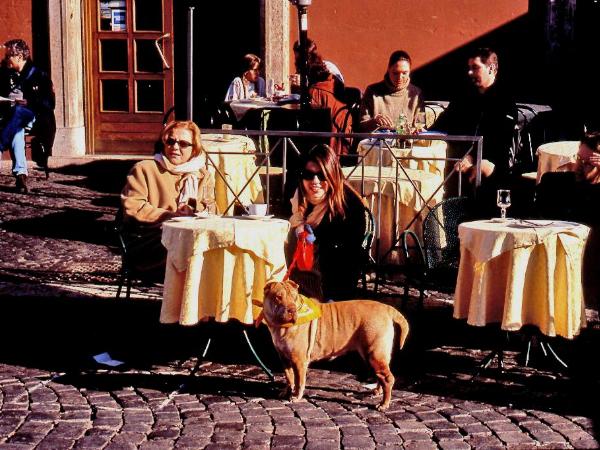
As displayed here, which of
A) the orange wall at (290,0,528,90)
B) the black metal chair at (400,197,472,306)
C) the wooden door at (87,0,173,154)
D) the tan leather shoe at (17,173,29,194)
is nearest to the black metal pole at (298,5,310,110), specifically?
the black metal chair at (400,197,472,306)

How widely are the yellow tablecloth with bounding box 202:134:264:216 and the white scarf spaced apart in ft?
7.47

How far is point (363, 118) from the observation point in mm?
10664

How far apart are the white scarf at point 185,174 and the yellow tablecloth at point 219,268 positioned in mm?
932

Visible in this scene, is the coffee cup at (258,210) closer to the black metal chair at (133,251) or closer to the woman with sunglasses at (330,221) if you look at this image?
the woman with sunglasses at (330,221)

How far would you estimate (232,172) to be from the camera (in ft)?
32.7

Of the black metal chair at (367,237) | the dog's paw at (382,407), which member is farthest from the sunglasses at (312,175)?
the dog's paw at (382,407)

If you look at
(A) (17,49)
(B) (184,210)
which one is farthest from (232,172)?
(A) (17,49)

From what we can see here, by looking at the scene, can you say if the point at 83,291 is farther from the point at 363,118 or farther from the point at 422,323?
the point at 363,118

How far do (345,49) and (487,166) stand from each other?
508cm

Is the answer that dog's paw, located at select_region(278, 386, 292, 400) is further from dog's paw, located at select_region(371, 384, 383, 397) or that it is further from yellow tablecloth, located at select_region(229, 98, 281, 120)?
yellow tablecloth, located at select_region(229, 98, 281, 120)

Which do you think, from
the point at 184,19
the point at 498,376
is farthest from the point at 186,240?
the point at 184,19

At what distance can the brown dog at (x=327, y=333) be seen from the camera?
587 centimetres

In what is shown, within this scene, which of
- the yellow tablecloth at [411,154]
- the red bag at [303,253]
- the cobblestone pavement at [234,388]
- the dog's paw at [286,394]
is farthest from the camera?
the yellow tablecloth at [411,154]

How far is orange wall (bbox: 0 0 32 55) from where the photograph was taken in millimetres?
14112
